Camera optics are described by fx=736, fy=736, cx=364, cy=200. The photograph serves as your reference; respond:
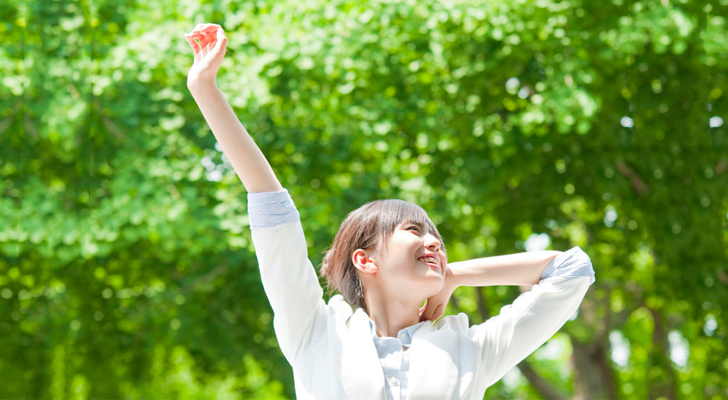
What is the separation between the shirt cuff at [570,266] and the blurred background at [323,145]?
300 cm

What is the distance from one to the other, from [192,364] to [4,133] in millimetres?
3108

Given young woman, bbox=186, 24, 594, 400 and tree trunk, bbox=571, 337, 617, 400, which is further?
tree trunk, bbox=571, 337, 617, 400

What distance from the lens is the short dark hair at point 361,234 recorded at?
132 cm

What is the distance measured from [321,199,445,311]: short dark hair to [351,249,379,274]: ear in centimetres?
2

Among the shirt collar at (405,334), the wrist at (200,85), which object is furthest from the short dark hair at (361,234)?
the wrist at (200,85)

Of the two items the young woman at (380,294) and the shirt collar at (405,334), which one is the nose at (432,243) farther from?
the shirt collar at (405,334)

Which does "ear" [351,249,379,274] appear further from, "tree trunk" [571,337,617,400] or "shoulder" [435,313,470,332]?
"tree trunk" [571,337,617,400]

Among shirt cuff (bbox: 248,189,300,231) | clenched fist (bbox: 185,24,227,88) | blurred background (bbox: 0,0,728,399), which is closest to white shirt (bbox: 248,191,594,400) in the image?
shirt cuff (bbox: 248,189,300,231)

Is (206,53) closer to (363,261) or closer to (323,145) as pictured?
(363,261)

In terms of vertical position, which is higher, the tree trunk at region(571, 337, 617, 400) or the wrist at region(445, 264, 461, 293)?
the wrist at region(445, 264, 461, 293)

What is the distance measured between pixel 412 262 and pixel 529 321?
0.22 metres

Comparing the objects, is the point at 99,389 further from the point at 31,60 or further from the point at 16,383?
the point at 31,60

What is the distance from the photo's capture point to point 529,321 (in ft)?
4.11

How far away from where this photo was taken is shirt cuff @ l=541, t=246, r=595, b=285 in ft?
4.27
